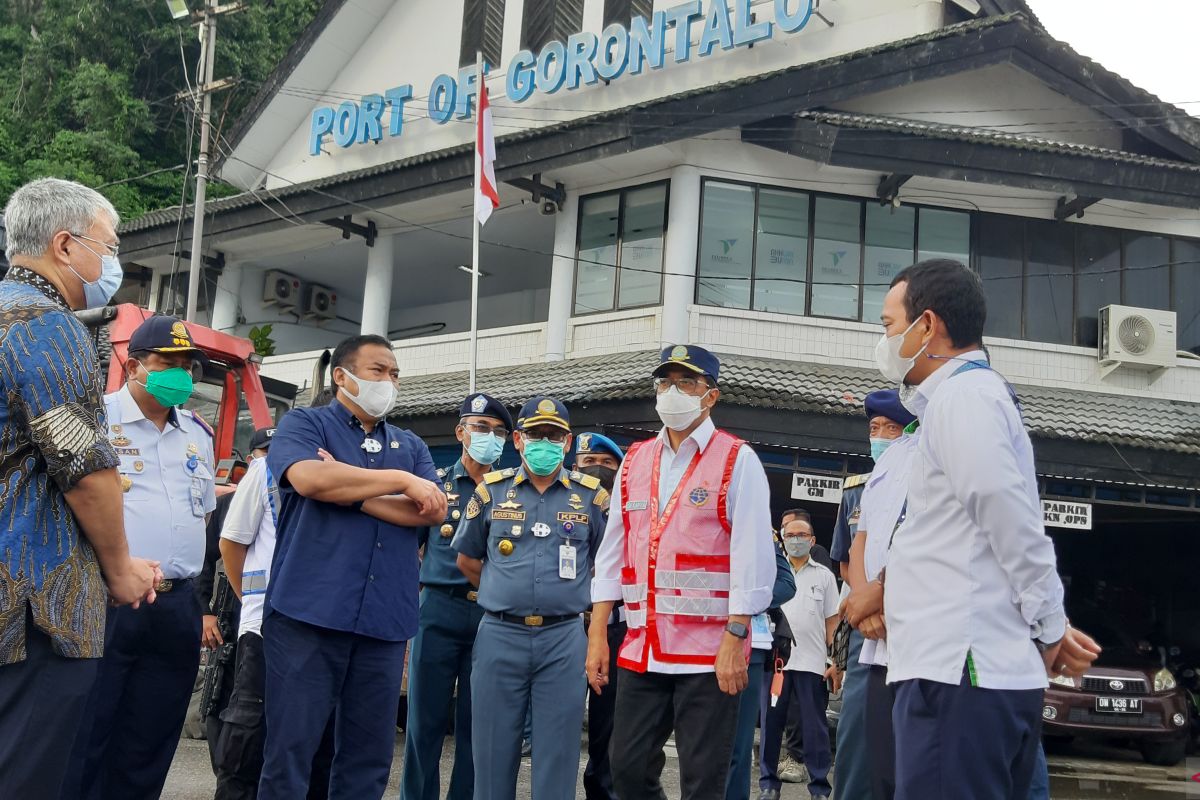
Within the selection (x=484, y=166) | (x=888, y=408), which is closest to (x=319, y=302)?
(x=484, y=166)

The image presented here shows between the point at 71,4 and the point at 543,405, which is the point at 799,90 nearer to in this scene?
the point at 543,405

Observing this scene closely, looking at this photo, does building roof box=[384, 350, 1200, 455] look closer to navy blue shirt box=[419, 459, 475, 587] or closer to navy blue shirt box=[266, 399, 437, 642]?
navy blue shirt box=[419, 459, 475, 587]

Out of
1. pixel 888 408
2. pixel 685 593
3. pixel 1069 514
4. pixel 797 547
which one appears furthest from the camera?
pixel 1069 514

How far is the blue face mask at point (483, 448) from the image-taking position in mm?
6902

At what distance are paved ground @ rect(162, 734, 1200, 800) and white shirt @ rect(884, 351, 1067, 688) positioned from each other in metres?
5.27

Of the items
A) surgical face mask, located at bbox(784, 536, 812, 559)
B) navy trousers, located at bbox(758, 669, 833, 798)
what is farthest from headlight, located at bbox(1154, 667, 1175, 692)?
surgical face mask, located at bbox(784, 536, 812, 559)

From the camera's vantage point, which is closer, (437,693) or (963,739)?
(963,739)

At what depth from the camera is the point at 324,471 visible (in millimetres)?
4852

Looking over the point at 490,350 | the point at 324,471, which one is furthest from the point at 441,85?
the point at 324,471

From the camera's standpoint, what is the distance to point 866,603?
415 cm

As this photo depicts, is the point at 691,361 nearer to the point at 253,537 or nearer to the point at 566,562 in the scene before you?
the point at 566,562

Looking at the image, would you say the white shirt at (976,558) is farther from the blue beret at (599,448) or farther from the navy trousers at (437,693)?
the blue beret at (599,448)

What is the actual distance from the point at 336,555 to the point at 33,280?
1.81m

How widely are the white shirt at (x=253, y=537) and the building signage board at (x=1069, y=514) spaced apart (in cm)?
1262
